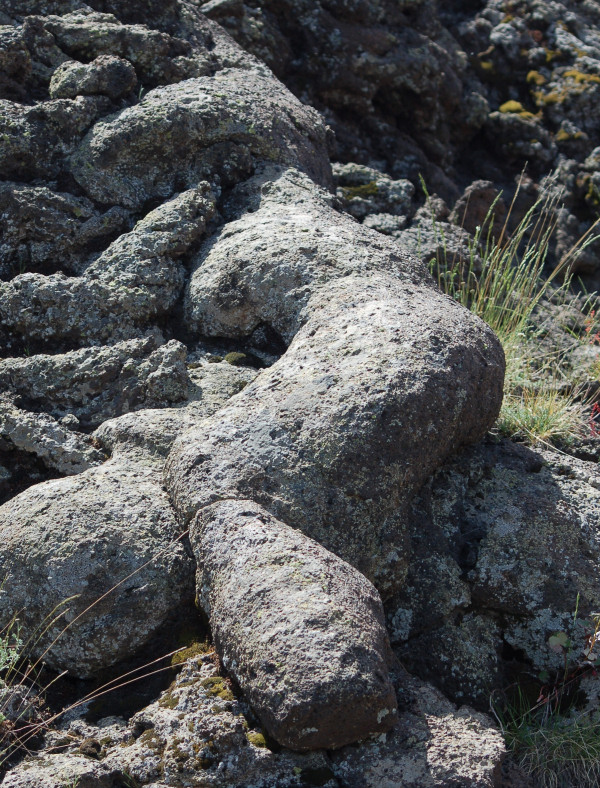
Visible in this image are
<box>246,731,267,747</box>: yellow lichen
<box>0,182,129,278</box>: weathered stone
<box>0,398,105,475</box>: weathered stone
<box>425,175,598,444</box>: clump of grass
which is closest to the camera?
<box>246,731,267,747</box>: yellow lichen

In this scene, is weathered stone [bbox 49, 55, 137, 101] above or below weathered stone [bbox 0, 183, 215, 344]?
above

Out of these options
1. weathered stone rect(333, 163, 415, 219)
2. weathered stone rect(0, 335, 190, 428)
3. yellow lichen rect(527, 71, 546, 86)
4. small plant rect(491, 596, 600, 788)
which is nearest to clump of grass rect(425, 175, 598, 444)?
weathered stone rect(333, 163, 415, 219)

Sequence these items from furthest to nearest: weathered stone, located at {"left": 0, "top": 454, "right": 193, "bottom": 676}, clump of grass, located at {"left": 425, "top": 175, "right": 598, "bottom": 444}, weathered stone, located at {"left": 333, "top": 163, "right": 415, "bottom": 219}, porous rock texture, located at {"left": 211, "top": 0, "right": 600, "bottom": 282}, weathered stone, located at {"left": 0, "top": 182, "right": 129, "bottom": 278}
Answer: porous rock texture, located at {"left": 211, "top": 0, "right": 600, "bottom": 282}, weathered stone, located at {"left": 333, "top": 163, "right": 415, "bottom": 219}, weathered stone, located at {"left": 0, "top": 182, "right": 129, "bottom": 278}, clump of grass, located at {"left": 425, "top": 175, "right": 598, "bottom": 444}, weathered stone, located at {"left": 0, "top": 454, "right": 193, "bottom": 676}

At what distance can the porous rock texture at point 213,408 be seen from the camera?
8.35 ft

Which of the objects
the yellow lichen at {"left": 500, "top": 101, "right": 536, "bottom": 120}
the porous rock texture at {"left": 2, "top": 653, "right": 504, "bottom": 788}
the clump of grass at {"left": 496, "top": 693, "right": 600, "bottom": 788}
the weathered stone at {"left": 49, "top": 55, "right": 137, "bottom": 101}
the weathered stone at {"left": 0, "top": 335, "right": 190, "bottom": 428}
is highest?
the weathered stone at {"left": 49, "top": 55, "right": 137, "bottom": 101}

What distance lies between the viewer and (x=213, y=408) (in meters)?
3.56

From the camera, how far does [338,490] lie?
297 cm

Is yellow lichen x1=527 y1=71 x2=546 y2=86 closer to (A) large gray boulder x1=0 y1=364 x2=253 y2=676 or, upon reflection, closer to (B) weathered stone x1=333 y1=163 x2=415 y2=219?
(B) weathered stone x1=333 y1=163 x2=415 y2=219

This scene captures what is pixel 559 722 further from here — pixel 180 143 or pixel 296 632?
pixel 180 143

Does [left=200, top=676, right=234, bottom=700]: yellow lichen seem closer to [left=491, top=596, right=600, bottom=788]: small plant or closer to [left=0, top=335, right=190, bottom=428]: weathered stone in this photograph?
[left=491, top=596, right=600, bottom=788]: small plant

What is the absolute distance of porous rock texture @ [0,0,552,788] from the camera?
254 cm

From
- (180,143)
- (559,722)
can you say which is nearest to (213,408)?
(180,143)

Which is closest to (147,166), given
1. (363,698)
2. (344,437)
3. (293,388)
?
(293,388)

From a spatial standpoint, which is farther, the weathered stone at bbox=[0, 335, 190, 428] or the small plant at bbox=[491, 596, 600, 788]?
the weathered stone at bbox=[0, 335, 190, 428]
